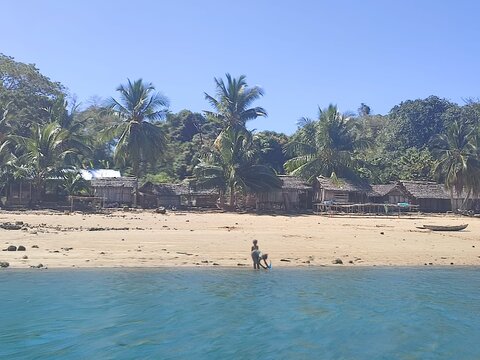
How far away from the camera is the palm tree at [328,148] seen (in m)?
51.6

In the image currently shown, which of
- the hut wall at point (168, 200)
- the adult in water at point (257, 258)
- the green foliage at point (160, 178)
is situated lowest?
the adult in water at point (257, 258)

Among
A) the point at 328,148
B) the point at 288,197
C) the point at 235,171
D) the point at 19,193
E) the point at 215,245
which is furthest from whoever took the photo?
the point at 328,148

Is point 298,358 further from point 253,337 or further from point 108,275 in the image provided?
point 108,275

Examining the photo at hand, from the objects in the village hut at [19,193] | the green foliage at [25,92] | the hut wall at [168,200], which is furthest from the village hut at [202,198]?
the green foliage at [25,92]

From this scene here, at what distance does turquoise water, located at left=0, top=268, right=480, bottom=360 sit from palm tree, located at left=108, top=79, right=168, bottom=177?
32632mm

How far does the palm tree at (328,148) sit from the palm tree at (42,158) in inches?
909

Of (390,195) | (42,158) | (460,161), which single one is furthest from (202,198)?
(460,161)

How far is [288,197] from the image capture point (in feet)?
164

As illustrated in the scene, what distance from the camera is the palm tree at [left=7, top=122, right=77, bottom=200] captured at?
41469 millimetres

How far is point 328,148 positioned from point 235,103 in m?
10.5

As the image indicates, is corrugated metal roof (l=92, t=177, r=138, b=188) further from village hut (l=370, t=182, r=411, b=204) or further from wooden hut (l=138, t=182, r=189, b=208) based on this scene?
village hut (l=370, t=182, r=411, b=204)

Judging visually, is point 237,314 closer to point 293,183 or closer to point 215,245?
point 215,245

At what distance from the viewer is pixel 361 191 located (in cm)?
4941

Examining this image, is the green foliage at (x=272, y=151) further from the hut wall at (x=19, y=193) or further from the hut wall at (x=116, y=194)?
the hut wall at (x=19, y=193)
